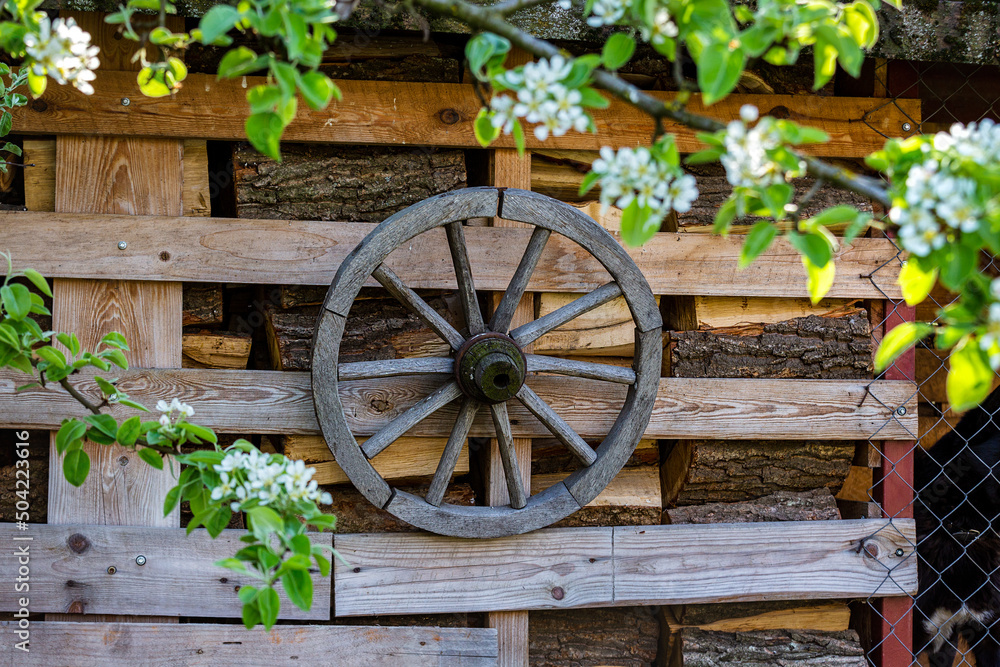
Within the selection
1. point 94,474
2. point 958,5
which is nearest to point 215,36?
point 94,474

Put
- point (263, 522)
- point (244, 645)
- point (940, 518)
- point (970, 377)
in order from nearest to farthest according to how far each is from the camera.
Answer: point (970, 377), point (263, 522), point (244, 645), point (940, 518)

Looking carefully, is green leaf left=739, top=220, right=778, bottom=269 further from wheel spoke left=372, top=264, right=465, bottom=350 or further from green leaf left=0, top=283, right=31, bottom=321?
wheel spoke left=372, top=264, right=465, bottom=350

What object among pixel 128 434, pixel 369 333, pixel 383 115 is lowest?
pixel 128 434

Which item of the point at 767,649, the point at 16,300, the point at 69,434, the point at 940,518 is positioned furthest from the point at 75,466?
the point at 940,518

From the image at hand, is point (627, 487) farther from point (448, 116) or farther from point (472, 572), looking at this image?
point (448, 116)

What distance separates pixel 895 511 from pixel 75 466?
2153 mm

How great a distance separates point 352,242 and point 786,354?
1.28 meters

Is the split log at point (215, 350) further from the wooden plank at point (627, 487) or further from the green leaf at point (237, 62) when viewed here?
the green leaf at point (237, 62)

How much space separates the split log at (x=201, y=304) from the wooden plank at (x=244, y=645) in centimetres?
78

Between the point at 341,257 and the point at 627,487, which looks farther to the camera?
the point at 627,487

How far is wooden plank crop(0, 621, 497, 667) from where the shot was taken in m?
1.92

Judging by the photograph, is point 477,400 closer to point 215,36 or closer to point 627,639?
point 627,639

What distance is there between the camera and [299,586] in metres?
1.06

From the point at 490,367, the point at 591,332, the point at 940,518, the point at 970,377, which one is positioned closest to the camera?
the point at 970,377
